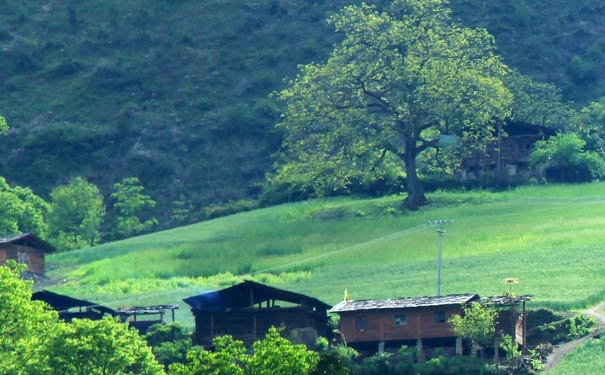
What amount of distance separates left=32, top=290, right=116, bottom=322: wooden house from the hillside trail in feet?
84.2

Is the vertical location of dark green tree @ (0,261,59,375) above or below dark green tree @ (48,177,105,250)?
below

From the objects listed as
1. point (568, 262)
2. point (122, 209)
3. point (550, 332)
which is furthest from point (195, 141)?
point (550, 332)

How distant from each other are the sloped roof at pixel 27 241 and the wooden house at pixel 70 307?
78.2 ft

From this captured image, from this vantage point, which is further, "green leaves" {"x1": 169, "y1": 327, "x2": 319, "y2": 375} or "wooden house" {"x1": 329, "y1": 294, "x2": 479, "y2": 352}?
"wooden house" {"x1": 329, "y1": 294, "x2": 479, "y2": 352}

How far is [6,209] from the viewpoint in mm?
150250

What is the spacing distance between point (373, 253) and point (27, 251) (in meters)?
24.1

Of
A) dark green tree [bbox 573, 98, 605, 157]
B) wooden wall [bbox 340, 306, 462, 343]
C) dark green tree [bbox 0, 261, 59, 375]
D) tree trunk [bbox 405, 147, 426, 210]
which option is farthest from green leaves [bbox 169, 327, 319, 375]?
dark green tree [bbox 573, 98, 605, 157]

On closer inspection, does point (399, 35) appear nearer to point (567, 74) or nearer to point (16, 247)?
point (16, 247)

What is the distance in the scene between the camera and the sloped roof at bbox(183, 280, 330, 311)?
104188 mm

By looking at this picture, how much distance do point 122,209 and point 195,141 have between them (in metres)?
24.0

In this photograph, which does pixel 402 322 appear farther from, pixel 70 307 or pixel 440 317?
pixel 70 307

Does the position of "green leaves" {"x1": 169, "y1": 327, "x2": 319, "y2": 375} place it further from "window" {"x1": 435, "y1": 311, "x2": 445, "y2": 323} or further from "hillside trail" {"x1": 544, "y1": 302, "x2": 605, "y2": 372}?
"window" {"x1": 435, "y1": 311, "x2": 445, "y2": 323}

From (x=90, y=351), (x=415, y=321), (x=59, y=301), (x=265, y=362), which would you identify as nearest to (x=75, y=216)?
(x=59, y=301)

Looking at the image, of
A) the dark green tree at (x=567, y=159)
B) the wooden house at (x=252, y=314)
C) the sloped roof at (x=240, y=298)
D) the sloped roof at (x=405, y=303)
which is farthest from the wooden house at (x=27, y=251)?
the dark green tree at (x=567, y=159)
